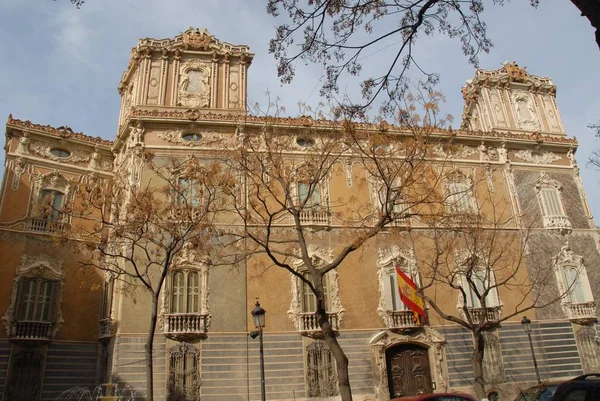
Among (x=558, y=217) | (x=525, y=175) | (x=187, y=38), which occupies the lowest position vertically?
(x=558, y=217)

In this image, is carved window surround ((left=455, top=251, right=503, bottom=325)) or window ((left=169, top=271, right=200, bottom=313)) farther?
carved window surround ((left=455, top=251, right=503, bottom=325))

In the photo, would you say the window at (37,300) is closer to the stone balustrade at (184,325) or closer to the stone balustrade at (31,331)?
the stone balustrade at (31,331)

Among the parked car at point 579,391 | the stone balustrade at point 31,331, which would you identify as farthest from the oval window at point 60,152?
the parked car at point 579,391

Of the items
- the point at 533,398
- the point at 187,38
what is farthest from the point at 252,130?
the point at 533,398

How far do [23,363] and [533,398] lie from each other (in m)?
17.0

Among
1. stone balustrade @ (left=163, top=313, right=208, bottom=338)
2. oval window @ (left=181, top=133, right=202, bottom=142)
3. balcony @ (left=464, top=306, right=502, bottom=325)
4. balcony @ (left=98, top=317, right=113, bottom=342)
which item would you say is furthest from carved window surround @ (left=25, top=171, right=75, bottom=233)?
balcony @ (left=464, top=306, right=502, bottom=325)

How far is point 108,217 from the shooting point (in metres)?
21.8

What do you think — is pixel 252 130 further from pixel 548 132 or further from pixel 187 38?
pixel 548 132

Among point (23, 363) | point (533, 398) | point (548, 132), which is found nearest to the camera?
point (533, 398)

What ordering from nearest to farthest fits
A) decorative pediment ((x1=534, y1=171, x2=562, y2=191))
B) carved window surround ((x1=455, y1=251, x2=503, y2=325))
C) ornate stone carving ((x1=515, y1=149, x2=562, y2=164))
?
carved window surround ((x1=455, y1=251, x2=503, y2=325))
decorative pediment ((x1=534, y1=171, x2=562, y2=191))
ornate stone carving ((x1=515, y1=149, x2=562, y2=164))

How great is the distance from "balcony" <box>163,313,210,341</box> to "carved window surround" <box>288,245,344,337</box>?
3.33m

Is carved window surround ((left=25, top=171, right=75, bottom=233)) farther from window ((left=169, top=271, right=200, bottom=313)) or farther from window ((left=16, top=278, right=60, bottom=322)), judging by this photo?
window ((left=169, top=271, right=200, bottom=313))

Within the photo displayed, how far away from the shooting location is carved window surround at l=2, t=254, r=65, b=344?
723 inches

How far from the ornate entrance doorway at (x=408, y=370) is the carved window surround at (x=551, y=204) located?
901cm
